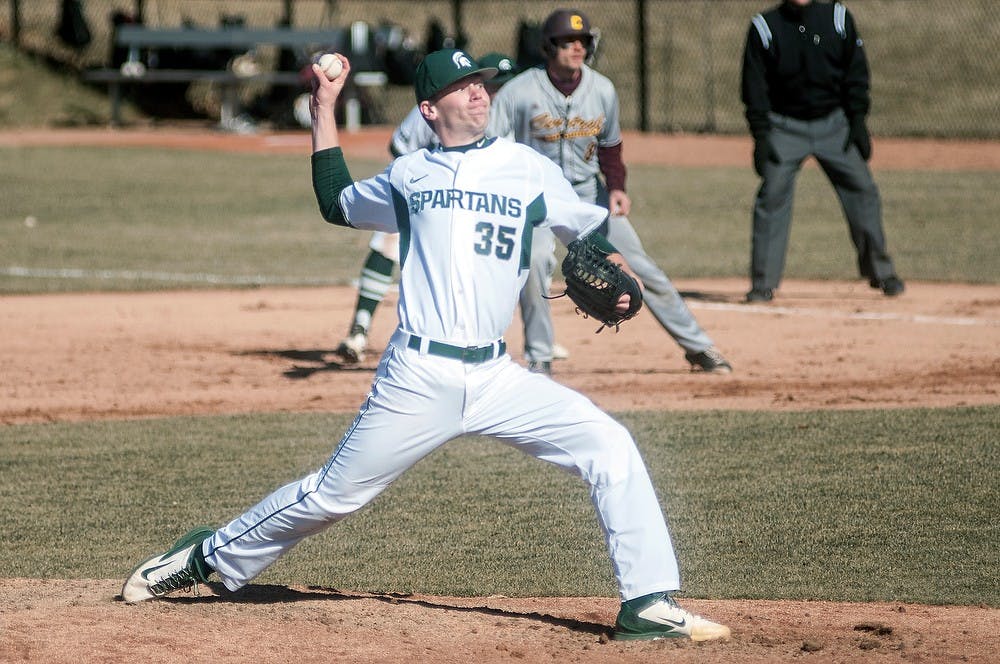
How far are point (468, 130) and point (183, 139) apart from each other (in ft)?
70.9

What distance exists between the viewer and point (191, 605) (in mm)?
4910

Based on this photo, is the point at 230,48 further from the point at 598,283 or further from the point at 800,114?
the point at 598,283

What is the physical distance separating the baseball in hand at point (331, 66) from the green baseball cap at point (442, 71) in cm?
28

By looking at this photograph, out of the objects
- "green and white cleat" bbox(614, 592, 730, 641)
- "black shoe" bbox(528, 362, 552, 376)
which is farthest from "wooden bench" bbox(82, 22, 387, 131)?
"green and white cleat" bbox(614, 592, 730, 641)

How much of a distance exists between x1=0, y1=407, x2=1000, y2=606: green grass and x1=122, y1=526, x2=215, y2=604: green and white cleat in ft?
1.90

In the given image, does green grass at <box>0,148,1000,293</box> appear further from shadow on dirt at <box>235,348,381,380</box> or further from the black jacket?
shadow on dirt at <box>235,348,381,380</box>

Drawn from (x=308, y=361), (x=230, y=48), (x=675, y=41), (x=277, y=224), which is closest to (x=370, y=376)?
(x=308, y=361)

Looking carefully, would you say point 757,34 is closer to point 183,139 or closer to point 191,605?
point 191,605

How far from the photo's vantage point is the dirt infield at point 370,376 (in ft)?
14.8

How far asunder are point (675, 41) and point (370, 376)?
26.8 metres

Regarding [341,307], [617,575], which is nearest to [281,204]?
[341,307]

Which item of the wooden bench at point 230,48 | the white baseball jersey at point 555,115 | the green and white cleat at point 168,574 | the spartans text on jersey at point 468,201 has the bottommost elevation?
the green and white cleat at point 168,574

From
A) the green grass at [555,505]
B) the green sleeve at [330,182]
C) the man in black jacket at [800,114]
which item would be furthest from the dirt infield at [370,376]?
the green sleeve at [330,182]

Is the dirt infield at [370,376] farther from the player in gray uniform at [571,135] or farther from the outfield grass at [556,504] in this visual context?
the player in gray uniform at [571,135]
